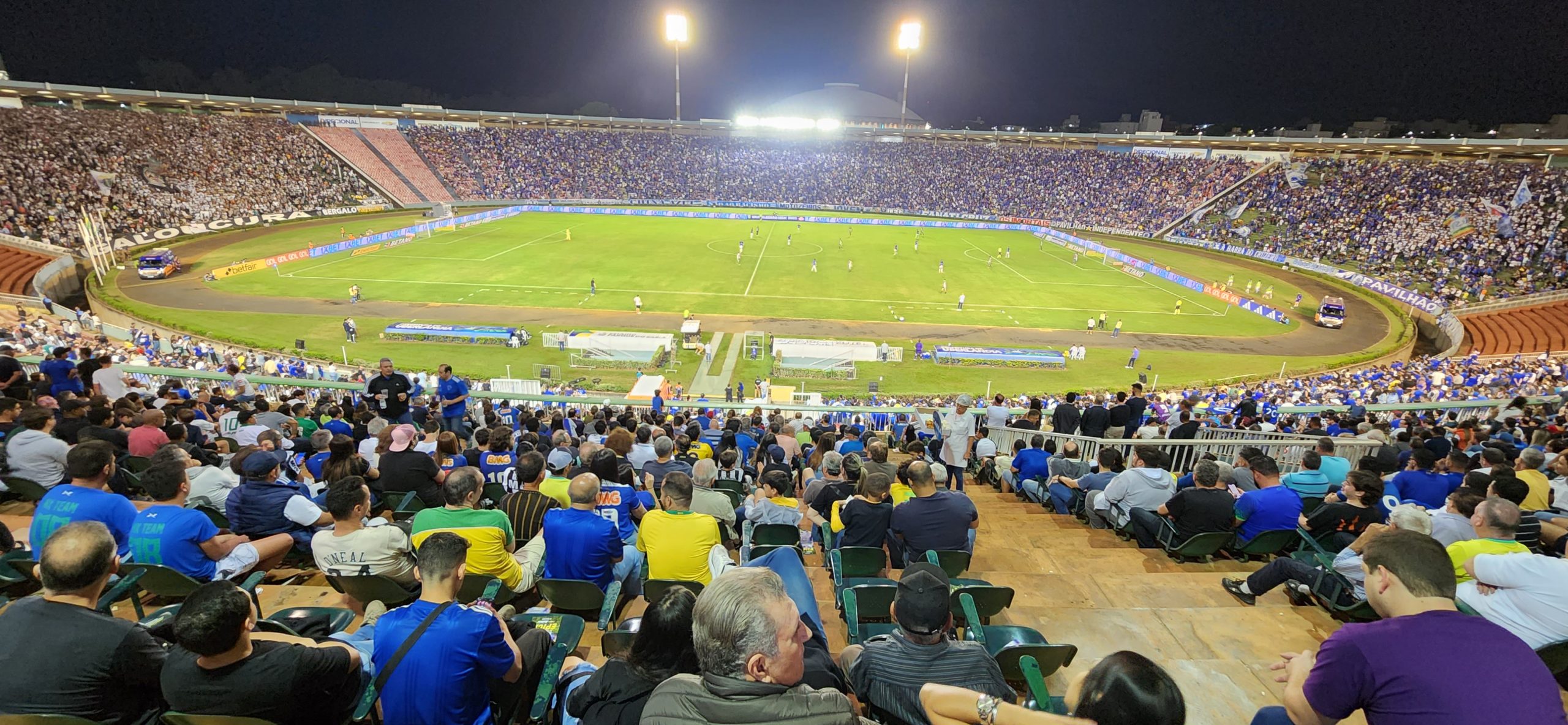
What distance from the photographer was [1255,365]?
3194cm

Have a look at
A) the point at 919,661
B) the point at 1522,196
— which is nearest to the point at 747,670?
the point at 919,661

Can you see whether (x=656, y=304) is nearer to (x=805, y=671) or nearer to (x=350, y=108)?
(x=805, y=671)

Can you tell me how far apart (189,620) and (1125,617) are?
6406 mm

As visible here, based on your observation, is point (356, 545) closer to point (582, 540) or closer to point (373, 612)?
point (373, 612)

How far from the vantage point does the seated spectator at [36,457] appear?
768 cm

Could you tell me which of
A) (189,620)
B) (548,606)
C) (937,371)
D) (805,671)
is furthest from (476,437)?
(937,371)

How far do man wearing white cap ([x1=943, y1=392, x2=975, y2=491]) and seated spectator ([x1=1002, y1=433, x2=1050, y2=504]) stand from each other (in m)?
0.86

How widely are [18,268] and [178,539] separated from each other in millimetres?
48868

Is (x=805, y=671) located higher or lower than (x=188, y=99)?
lower

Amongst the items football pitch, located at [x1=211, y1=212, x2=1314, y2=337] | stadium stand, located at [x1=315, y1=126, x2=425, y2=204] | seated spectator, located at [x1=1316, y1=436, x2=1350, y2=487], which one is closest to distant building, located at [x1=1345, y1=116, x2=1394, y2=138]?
football pitch, located at [x1=211, y1=212, x2=1314, y2=337]

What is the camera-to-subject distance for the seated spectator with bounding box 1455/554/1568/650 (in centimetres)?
443

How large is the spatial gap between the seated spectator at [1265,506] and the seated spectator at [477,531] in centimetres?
759

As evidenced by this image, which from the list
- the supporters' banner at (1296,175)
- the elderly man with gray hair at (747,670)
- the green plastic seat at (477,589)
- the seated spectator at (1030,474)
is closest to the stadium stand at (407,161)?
the seated spectator at (1030,474)

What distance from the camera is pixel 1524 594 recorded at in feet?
14.9
